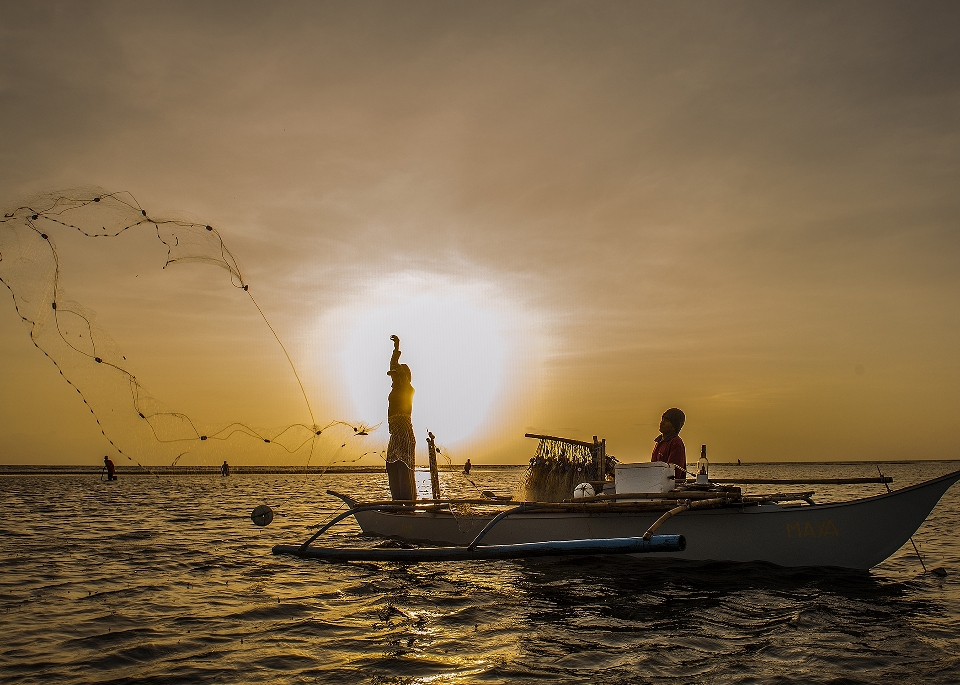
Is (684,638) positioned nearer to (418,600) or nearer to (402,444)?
(418,600)

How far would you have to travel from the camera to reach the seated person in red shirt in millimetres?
13977

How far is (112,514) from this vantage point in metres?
26.8

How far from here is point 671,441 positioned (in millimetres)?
14086

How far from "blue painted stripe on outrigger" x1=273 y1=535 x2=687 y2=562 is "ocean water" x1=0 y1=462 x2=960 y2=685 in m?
0.52

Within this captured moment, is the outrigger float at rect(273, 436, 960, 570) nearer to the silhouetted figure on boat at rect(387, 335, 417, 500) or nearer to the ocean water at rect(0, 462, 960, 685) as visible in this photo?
the ocean water at rect(0, 462, 960, 685)

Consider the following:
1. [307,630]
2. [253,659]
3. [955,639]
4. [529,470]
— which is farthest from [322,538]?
[955,639]

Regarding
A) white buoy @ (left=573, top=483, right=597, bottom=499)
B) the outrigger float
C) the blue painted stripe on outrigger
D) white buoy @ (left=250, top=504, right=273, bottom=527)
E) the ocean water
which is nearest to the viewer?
the ocean water

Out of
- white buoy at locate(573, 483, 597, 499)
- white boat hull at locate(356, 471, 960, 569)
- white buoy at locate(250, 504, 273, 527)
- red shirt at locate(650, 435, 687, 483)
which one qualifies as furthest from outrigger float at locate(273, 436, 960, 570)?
white buoy at locate(250, 504, 273, 527)

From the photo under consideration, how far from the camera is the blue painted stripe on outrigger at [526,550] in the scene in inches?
336

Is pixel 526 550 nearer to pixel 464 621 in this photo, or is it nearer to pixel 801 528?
pixel 464 621

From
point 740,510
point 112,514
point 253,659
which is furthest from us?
point 112,514

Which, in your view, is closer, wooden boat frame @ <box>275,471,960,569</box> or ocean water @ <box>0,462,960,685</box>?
ocean water @ <box>0,462,960,685</box>

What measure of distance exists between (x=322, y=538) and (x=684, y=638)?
44.9 ft

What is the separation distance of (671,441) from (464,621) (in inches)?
267
